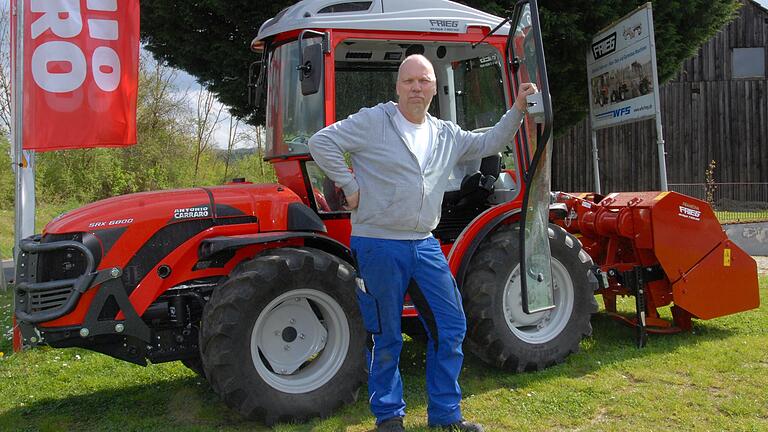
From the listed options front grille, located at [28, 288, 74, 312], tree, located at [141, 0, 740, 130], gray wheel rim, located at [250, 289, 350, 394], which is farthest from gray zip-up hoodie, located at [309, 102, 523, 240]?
tree, located at [141, 0, 740, 130]

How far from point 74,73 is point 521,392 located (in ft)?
15.4

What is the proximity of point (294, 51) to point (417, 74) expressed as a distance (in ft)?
4.01

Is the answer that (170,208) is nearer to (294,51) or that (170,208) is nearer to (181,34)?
(294,51)

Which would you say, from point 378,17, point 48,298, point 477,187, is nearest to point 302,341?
point 48,298

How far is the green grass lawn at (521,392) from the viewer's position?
4.14 metres

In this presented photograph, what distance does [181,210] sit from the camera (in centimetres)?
416

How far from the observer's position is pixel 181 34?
393 inches

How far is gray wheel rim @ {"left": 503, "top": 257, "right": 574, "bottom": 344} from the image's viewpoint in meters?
4.94

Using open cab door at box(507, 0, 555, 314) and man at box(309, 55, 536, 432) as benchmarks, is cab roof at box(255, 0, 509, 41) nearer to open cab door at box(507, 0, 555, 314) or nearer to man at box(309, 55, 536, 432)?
open cab door at box(507, 0, 555, 314)

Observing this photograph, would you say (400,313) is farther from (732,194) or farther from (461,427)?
(732,194)

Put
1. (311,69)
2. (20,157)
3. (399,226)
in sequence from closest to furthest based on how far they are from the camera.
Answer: (399,226) → (311,69) → (20,157)

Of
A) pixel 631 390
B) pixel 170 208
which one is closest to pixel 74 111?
pixel 170 208

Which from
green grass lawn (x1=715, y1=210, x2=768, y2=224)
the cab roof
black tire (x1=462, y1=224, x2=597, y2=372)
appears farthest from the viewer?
green grass lawn (x1=715, y1=210, x2=768, y2=224)

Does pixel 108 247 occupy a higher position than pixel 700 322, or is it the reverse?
pixel 108 247
